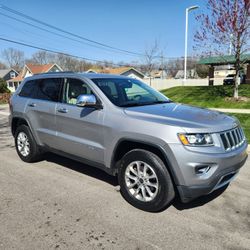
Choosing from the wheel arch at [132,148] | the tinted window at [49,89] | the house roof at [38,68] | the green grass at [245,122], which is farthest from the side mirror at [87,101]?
the house roof at [38,68]

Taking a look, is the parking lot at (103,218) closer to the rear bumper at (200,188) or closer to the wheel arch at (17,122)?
the rear bumper at (200,188)

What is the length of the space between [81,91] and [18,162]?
233 centimetres

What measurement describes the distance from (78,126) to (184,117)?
1707 millimetres

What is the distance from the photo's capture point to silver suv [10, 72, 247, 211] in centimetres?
337

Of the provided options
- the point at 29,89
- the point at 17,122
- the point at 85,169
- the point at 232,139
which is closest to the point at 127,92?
the point at 85,169

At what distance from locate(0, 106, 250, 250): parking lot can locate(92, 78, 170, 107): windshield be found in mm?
1398

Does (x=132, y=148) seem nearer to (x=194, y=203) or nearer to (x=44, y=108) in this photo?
(x=194, y=203)

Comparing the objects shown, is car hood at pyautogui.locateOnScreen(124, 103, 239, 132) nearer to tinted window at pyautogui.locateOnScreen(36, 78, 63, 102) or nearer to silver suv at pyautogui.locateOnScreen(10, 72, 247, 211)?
silver suv at pyautogui.locateOnScreen(10, 72, 247, 211)

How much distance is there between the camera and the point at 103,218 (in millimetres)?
3561

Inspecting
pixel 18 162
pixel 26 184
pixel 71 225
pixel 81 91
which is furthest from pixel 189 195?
pixel 18 162

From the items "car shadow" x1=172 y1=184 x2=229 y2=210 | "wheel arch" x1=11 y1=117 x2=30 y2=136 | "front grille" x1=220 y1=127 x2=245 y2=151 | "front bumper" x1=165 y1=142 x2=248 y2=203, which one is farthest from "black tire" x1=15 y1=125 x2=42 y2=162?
"front grille" x1=220 y1=127 x2=245 y2=151

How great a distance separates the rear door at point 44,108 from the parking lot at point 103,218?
79 centimetres

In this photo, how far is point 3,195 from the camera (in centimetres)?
425

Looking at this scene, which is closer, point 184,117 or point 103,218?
point 103,218
